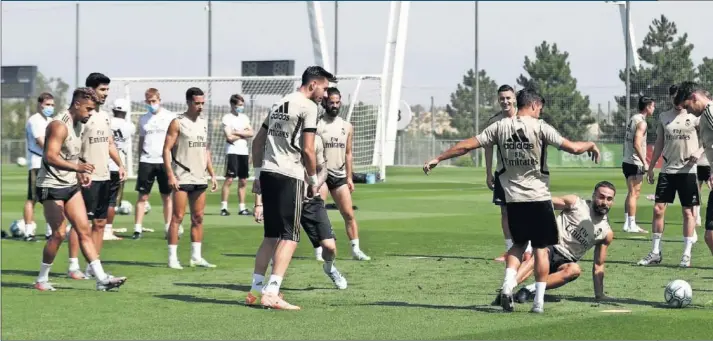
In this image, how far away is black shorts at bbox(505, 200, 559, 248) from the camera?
441 inches

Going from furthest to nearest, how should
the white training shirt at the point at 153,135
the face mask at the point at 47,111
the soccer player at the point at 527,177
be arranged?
the white training shirt at the point at 153,135, the face mask at the point at 47,111, the soccer player at the point at 527,177

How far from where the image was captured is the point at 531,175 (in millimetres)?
11250

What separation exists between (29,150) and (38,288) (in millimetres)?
5928

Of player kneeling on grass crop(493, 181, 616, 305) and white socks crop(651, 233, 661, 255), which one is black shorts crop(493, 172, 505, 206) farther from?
player kneeling on grass crop(493, 181, 616, 305)

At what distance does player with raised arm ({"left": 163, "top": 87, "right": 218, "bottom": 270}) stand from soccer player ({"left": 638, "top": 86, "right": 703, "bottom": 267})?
17.1 ft

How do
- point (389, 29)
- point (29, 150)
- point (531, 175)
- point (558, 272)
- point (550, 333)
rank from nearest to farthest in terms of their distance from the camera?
point (550, 333)
point (531, 175)
point (558, 272)
point (29, 150)
point (389, 29)

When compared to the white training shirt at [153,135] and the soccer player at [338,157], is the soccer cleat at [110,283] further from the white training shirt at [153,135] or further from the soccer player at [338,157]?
the white training shirt at [153,135]

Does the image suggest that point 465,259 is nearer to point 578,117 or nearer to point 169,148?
point 169,148

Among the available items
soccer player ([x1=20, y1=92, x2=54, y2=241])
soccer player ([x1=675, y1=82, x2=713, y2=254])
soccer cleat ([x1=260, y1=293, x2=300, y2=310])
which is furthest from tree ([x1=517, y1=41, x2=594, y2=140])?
soccer cleat ([x1=260, y1=293, x2=300, y2=310])

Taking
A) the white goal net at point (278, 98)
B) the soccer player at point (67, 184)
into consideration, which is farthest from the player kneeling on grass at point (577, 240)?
the white goal net at point (278, 98)

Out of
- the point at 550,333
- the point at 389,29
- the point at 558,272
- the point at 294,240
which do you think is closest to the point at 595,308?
the point at 558,272

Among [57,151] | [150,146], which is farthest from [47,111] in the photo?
[57,151]

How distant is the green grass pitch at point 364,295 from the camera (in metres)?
10.0

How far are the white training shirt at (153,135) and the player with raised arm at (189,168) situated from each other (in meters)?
3.97
